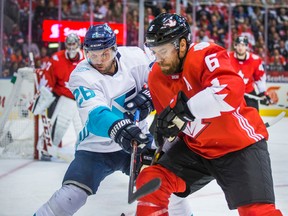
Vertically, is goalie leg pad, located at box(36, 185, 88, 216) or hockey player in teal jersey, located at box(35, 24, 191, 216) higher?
hockey player in teal jersey, located at box(35, 24, 191, 216)

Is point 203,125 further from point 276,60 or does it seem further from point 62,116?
point 276,60

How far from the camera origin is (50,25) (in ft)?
29.0

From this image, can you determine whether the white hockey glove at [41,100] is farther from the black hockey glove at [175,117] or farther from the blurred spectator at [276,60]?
the blurred spectator at [276,60]

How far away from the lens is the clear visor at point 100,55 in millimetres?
2479

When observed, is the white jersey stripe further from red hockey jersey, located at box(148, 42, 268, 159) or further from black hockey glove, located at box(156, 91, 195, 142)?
black hockey glove, located at box(156, 91, 195, 142)

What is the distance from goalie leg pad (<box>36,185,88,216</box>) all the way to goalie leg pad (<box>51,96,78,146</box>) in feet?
8.94

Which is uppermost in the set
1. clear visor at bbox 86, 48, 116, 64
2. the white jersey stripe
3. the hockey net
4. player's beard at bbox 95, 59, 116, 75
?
clear visor at bbox 86, 48, 116, 64

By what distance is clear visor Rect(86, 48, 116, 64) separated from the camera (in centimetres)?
248

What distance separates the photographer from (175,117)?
6.32 feet

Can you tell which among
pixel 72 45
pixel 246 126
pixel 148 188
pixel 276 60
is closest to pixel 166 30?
pixel 246 126

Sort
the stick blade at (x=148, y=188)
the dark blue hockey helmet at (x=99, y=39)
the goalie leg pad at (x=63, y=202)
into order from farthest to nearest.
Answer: the dark blue hockey helmet at (x=99, y=39)
the goalie leg pad at (x=63, y=202)
the stick blade at (x=148, y=188)

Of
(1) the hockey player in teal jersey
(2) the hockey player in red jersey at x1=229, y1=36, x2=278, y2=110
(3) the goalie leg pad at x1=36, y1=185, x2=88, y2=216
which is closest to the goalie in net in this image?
(2) the hockey player in red jersey at x1=229, y1=36, x2=278, y2=110

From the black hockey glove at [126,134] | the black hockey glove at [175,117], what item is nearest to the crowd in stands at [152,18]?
the black hockey glove at [126,134]

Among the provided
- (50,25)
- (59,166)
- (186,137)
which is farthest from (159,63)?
(50,25)
